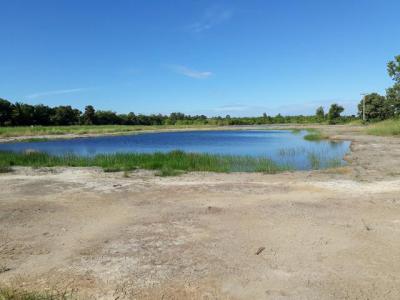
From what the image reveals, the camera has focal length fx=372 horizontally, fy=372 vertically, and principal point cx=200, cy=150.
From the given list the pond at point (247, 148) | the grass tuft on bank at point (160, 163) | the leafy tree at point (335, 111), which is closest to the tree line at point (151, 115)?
the leafy tree at point (335, 111)

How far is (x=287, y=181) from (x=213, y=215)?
5.05 metres

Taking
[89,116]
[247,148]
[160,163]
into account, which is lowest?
[247,148]

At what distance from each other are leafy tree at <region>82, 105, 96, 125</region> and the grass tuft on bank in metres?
78.5

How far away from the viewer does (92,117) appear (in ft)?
319

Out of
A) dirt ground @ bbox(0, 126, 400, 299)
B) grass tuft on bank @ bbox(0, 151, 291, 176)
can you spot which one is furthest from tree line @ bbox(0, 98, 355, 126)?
dirt ground @ bbox(0, 126, 400, 299)

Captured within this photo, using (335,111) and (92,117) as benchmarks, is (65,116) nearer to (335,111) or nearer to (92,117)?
(92,117)

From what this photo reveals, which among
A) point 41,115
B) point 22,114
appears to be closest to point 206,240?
point 22,114

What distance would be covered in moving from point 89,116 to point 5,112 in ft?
86.2

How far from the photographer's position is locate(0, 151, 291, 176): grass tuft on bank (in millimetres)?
15805

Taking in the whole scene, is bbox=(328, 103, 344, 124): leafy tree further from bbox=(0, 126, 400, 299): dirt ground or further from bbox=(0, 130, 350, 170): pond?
bbox=(0, 126, 400, 299): dirt ground

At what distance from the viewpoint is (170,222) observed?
286 inches

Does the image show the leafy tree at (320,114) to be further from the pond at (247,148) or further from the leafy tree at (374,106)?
the pond at (247,148)

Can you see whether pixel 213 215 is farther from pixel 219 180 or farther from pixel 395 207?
pixel 219 180

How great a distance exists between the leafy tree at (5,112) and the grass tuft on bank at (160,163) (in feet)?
192
